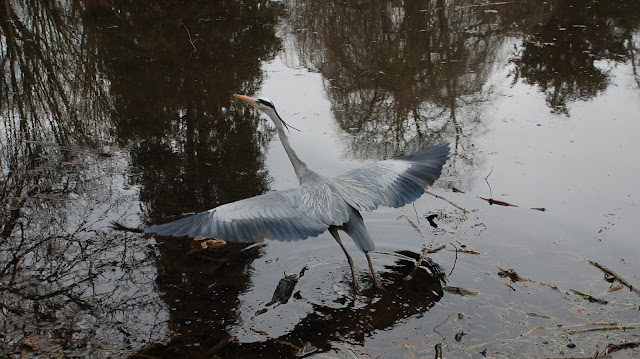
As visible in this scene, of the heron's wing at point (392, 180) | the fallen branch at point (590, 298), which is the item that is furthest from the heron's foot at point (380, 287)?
the fallen branch at point (590, 298)

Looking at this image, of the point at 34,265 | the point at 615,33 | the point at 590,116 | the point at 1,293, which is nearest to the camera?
the point at 1,293

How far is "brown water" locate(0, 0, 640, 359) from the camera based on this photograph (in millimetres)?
4535

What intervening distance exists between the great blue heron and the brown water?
22.8 inches

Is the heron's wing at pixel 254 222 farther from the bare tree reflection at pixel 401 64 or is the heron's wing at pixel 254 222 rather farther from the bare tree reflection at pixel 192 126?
the bare tree reflection at pixel 401 64

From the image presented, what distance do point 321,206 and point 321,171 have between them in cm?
224

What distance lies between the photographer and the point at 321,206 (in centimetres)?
494

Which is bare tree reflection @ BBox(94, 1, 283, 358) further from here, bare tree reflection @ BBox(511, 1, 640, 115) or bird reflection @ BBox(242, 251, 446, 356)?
bare tree reflection @ BBox(511, 1, 640, 115)

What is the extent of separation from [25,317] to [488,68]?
8130 mm

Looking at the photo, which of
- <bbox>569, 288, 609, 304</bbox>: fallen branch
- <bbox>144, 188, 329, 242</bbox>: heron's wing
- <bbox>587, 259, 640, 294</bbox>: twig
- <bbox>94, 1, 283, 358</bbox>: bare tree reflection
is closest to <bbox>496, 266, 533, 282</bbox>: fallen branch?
<bbox>569, 288, 609, 304</bbox>: fallen branch

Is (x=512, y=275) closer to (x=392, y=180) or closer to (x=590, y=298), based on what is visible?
(x=590, y=298)

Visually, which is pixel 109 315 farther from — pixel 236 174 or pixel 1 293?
pixel 236 174

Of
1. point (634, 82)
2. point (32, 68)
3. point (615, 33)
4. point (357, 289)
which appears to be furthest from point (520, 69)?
point (32, 68)

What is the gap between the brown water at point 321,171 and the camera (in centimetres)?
454

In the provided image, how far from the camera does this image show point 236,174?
7.00 m
